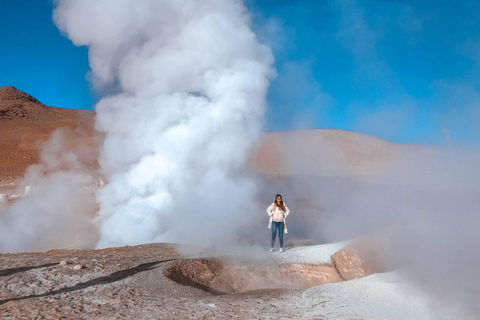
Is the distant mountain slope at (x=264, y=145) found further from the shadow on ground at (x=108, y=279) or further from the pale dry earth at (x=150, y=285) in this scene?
the shadow on ground at (x=108, y=279)

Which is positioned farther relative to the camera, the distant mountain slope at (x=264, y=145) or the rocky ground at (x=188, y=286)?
the distant mountain slope at (x=264, y=145)

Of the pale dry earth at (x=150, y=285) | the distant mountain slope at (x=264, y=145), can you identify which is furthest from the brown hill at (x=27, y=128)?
the pale dry earth at (x=150, y=285)

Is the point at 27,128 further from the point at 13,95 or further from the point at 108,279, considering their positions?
the point at 108,279

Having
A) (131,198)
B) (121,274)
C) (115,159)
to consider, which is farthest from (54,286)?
(115,159)

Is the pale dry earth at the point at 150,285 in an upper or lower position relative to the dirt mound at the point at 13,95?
lower

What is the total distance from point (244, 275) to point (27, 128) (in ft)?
131

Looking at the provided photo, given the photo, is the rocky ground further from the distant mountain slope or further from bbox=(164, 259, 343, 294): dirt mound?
the distant mountain slope

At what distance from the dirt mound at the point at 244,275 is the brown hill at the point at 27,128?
19.3 m

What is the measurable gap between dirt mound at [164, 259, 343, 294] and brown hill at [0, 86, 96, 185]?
63.2 ft

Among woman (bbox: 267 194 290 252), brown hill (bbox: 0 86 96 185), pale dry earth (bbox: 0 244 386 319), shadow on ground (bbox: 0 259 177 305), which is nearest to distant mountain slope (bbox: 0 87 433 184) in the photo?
brown hill (bbox: 0 86 96 185)

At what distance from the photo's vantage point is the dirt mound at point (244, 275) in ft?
17.2

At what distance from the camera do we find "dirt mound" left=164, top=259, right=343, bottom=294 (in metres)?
5.25

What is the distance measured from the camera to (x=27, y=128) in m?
38.0

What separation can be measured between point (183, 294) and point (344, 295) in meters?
1.95
